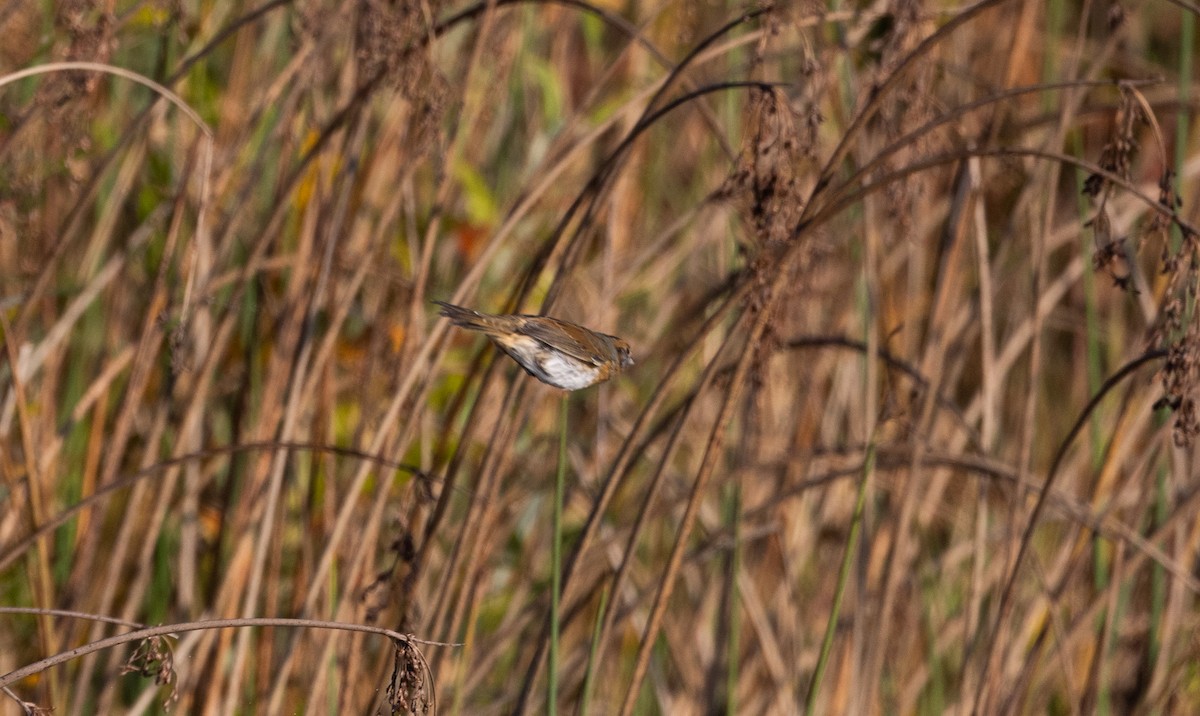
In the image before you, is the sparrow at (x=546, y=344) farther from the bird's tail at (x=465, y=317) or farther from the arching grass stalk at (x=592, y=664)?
the arching grass stalk at (x=592, y=664)

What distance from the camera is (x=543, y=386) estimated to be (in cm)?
160

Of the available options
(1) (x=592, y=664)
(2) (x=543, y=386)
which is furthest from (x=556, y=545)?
(2) (x=543, y=386)

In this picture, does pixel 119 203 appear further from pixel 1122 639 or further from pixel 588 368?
pixel 1122 639

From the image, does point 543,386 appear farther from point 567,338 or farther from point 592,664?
point 592,664

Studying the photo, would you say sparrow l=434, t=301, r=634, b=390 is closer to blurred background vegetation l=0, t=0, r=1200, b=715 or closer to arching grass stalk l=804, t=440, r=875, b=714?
blurred background vegetation l=0, t=0, r=1200, b=715

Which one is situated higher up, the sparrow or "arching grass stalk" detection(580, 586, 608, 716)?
the sparrow

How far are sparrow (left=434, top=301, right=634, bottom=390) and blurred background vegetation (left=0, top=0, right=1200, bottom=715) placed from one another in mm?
48

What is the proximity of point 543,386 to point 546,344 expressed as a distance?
331 millimetres

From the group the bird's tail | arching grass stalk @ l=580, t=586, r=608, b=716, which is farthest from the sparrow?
arching grass stalk @ l=580, t=586, r=608, b=716

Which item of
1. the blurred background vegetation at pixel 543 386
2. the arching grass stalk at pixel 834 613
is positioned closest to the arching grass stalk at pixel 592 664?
the blurred background vegetation at pixel 543 386

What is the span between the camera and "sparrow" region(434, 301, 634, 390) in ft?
3.85

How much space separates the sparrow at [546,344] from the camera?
117 cm

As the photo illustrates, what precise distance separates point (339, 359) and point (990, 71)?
5.63 feet

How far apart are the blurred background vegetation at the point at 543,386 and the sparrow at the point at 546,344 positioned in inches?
1.9
